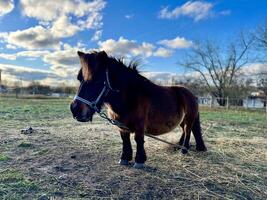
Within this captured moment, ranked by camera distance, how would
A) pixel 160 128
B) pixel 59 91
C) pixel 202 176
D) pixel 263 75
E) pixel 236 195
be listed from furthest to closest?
pixel 59 91, pixel 263 75, pixel 160 128, pixel 202 176, pixel 236 195

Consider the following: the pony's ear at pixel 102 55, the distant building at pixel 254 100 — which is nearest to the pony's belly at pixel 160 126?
the pony's ear at pixel 102 55

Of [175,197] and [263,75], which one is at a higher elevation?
[263,75]

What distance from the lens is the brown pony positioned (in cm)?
436

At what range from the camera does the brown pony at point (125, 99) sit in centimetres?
436

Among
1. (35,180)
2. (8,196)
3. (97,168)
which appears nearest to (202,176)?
(97,168)

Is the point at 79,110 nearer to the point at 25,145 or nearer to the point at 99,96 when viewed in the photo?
the point at 99,96

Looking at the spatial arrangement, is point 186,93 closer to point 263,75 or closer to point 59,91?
point 263,75

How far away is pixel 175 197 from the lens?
3.77m

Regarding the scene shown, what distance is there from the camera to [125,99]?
4.70 m

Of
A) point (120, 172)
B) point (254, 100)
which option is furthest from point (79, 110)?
point (254, 100)

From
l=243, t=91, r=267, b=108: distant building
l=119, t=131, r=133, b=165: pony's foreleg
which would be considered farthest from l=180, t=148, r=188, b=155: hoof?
l=243, t=91, r=267, b=108: distant building

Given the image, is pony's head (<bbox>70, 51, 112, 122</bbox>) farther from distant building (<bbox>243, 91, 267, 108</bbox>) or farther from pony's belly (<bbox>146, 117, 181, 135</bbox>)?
distant building (<bbox>243, 91, 267, 108</bbox>)

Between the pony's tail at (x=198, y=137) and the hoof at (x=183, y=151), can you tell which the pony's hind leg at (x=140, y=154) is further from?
the pony's tail at (x=198, y=137)

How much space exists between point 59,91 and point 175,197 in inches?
2660
